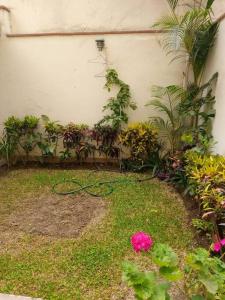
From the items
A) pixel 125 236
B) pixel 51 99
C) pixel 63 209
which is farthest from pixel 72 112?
pixel 125 236

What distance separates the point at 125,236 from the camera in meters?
3.18

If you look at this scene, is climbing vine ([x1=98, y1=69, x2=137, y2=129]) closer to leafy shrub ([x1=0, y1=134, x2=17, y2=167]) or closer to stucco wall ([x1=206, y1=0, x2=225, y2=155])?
stucco wall ([x1=206, y1=0, x2=225, y2=155])

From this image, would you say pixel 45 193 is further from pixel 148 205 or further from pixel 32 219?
pixel 148 205

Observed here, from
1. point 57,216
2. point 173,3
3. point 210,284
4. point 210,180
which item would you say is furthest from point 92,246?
point 173,3

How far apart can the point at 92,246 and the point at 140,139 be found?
92.0 inches

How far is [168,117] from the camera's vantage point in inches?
202

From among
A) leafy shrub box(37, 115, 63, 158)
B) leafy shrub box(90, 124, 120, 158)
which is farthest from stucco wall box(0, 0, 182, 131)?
leafy shrub box(90, 124, 120, 158)

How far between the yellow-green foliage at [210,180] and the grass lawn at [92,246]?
49cm

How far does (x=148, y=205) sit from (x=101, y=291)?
1.61m

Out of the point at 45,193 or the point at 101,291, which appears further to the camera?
the point at 45,193

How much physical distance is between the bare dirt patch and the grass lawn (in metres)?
0.08

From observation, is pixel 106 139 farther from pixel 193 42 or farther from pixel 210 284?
pixel 210 284

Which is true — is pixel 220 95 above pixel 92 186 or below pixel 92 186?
above

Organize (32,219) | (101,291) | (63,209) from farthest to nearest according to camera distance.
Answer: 1. (63,209)
2. (32,219)
3. (101,291)
